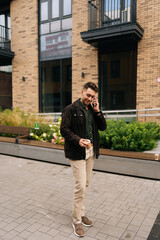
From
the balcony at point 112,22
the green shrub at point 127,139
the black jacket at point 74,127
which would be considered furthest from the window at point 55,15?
the black jacket at point 74,127

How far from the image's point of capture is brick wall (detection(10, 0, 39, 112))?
1283cm

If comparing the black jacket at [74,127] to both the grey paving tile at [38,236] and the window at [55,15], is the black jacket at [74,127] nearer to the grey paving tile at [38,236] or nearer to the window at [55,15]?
the grey paving tile at [38,236]

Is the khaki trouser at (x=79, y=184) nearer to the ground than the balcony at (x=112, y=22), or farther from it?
nearer to the ground

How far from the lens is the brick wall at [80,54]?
10.8 m

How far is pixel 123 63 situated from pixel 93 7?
2828mm

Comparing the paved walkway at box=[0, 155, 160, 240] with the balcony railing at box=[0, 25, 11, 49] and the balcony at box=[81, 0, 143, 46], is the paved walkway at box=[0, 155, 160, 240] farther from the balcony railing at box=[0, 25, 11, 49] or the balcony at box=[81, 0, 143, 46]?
the balcony railing at box=[0, 25, 11, 49]

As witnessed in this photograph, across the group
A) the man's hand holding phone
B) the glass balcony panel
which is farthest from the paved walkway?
the glass balcony panel

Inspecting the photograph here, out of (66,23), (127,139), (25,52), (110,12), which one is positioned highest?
(66,23)

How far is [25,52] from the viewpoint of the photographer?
1319cm

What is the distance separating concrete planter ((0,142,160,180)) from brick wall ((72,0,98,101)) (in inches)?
202

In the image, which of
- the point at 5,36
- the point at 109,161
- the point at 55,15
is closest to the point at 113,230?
the point at 109,161

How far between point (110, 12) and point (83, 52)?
6.88 ft

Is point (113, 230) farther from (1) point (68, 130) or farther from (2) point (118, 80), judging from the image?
(2) point (118, 80)

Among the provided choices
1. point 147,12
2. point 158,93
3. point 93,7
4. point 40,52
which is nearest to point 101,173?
point 158,93
